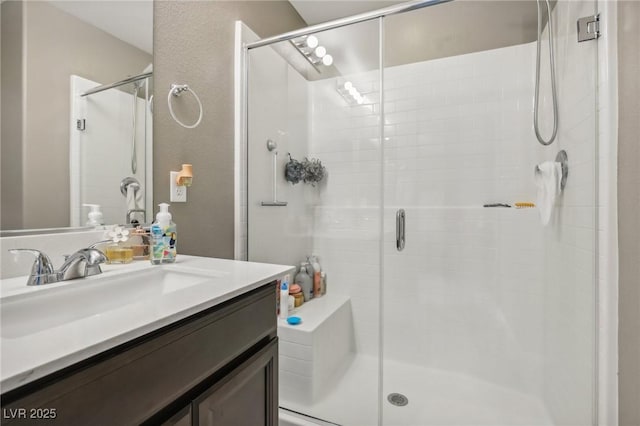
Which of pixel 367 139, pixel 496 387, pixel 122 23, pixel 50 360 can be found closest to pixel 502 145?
pixel 367 139

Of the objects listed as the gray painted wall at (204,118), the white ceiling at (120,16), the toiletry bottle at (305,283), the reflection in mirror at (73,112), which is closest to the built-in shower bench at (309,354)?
the toiletry bottle at (305,283)

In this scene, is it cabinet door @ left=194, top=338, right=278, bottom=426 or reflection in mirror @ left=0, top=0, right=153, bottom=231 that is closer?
cabinet door @ left=194, top=338, right=278, bottom=426

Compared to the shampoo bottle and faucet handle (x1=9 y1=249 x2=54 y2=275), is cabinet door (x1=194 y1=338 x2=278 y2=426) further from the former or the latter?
the shampoo bottle

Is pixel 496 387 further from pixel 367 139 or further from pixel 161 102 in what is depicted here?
Answer: pixel 161 102

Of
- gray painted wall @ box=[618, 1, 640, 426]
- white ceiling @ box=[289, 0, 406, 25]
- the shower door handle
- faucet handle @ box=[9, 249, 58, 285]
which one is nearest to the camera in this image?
faucet handle @ box=[9, 249, 58, 285]

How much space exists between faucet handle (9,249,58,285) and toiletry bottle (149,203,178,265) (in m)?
0.27

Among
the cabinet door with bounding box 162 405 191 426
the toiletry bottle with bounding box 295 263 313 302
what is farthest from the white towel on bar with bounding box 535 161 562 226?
the cabinet door with bounding box 162 405 191 426

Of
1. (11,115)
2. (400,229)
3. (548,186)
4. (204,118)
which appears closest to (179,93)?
(204,118)

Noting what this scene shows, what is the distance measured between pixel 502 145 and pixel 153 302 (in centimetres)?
198

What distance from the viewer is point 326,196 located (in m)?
2.10

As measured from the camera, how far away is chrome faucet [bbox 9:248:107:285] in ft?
2.39

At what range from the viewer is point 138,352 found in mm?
521

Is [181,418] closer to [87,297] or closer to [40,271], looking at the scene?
[87,297]

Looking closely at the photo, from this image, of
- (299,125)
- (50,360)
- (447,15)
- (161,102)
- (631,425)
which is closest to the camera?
(50,360)
